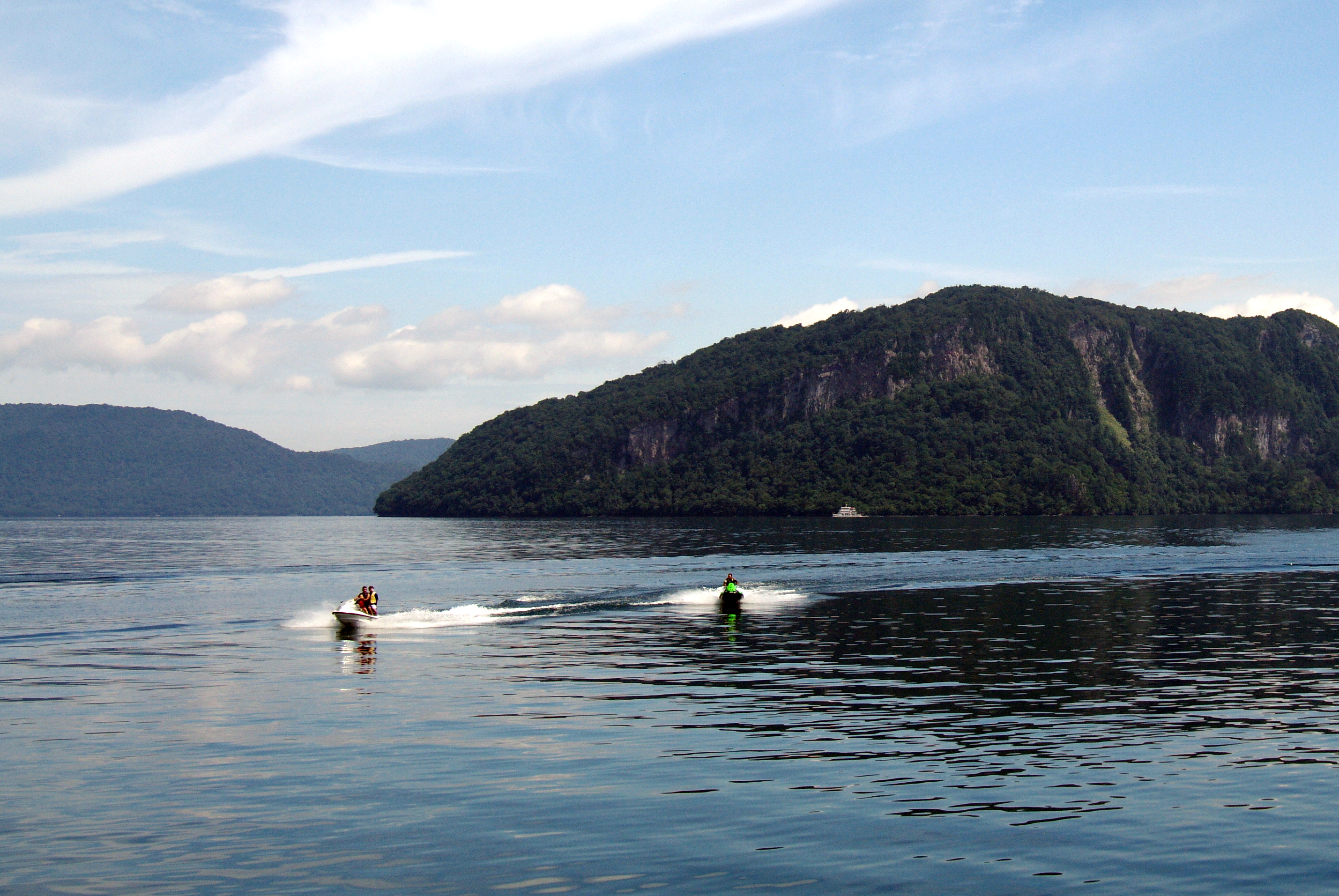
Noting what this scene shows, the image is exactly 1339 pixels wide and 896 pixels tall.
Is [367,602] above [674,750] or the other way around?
above

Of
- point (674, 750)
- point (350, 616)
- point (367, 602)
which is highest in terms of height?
point (367, 602)

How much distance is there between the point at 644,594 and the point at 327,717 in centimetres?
4788

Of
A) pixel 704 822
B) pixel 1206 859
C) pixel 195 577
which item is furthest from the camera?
pixel 195 577

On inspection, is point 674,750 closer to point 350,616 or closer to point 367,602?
point 350,616

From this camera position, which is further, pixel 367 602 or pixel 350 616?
pixel 367 602

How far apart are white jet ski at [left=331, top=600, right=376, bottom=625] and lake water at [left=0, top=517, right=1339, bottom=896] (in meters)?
1.83

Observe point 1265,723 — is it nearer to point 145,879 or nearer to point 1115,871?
point 1115,871

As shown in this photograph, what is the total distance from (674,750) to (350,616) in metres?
35.6

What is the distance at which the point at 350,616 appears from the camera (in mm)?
61375

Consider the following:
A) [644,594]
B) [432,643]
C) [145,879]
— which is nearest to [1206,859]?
[145,879]

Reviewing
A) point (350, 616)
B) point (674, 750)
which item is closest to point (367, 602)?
point (350, 616)

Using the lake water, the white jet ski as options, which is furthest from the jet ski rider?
the lake water

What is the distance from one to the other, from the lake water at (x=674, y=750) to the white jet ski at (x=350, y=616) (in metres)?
1.83

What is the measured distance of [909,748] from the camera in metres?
29.7
